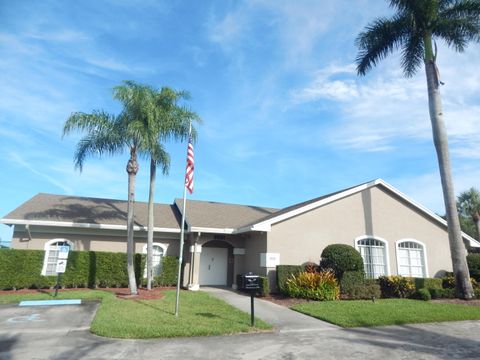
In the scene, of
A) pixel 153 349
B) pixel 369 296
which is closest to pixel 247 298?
pixel 369 296

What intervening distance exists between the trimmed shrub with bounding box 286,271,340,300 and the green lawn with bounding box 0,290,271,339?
10.7 ft

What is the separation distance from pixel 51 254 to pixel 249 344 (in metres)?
13.3

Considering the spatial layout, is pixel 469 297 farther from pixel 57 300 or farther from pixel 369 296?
pixel 57 300

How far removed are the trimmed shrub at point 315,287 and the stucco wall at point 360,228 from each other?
1.84 metres

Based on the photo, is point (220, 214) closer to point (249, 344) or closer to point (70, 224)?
point (70, 224)

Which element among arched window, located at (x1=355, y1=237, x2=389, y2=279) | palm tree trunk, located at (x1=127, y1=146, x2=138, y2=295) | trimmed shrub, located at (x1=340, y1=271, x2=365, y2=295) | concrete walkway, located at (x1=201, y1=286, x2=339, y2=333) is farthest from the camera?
arched window, located at (x1=355, y1=237, x2=389, y2=279)

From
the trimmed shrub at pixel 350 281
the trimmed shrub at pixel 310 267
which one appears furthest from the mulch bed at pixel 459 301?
the trimmed shrub at pixel 310 267

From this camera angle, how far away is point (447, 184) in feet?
50.3

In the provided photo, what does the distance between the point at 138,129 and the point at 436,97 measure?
45.4 feet

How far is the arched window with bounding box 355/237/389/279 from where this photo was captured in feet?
56.7

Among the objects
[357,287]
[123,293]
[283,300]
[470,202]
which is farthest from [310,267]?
[470,202]

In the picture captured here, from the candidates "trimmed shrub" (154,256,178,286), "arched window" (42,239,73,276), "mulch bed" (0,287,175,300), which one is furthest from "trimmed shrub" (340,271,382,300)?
"arched window" (42,239,73,276)

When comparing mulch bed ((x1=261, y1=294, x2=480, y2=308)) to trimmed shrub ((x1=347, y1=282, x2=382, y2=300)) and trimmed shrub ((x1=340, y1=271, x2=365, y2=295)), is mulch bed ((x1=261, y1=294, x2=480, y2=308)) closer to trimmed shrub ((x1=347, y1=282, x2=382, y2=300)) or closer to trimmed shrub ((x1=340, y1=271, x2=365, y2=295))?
trimmed shrub ((x1=340, y1=271, x2=365, y2=295))

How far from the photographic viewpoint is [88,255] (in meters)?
16.0
